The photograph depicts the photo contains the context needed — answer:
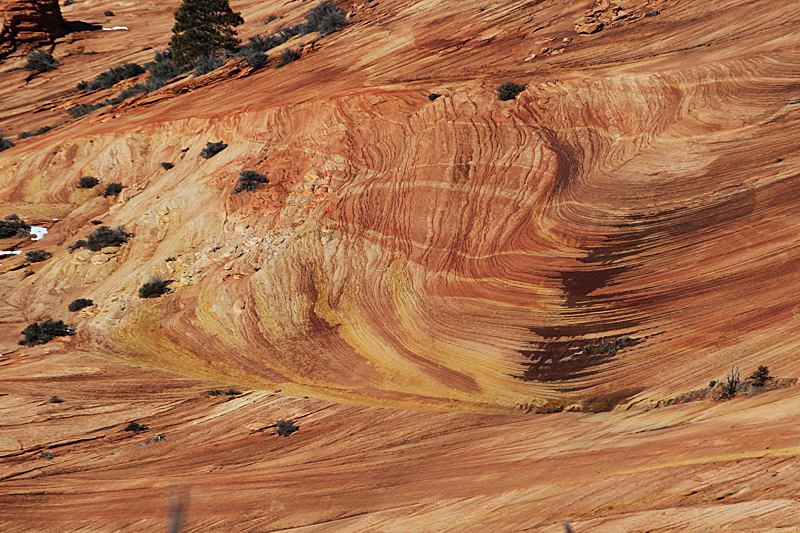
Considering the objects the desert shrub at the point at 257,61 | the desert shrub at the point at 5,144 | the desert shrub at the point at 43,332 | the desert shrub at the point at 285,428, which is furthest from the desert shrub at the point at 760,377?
the desert shrub at the point at 5,144

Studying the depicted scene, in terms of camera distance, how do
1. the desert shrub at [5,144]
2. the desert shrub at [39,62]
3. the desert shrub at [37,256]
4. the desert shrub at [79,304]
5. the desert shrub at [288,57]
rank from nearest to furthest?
the desert shrub at [79,304], the desert shrub at [37,256], the desert shrub at [288,57], the desert shrub at [5,144], the desert shrub at [39,62]

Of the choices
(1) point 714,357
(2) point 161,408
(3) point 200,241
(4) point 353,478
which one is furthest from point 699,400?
(3) point 200,241

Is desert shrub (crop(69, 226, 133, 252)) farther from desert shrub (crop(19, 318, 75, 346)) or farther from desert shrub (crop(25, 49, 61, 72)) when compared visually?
desert shrub (crop(25, 49, 61, 72))

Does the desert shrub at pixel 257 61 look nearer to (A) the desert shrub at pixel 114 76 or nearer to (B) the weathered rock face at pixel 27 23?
(A) the desert shrub at pixel 114 76

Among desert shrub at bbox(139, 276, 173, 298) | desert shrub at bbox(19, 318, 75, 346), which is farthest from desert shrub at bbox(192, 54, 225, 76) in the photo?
desert shrub at bbox(19, 318, 75, 346)

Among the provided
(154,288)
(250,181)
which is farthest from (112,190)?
(154,288)

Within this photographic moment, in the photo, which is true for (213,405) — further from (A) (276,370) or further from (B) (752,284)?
(B) (752,284)
